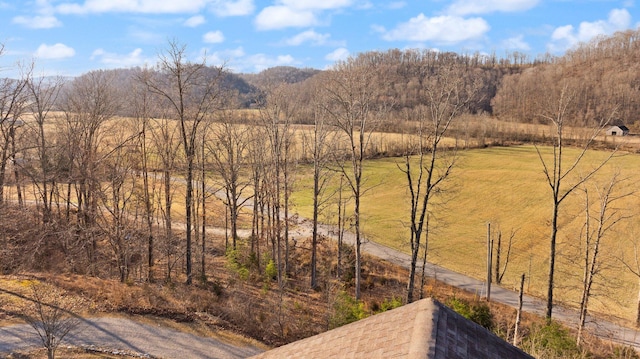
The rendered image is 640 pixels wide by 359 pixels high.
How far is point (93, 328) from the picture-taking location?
1678 centimetres

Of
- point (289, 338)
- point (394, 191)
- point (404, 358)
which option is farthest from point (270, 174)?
point (394, 191)

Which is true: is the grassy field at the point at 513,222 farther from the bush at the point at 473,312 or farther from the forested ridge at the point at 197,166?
the bush at the point at 473,312

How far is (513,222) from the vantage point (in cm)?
4447

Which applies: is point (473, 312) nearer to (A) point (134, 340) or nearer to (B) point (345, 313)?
(B) point (345, 313)

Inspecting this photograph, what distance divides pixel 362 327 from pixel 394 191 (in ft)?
166

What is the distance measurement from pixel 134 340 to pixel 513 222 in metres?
39.0

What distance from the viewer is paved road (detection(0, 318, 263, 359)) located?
1548 centimetres

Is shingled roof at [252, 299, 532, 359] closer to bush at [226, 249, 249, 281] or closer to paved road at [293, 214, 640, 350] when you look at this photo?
bush at [226, 249, 249, 281]

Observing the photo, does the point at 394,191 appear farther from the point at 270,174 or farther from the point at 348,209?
the point at 270,174

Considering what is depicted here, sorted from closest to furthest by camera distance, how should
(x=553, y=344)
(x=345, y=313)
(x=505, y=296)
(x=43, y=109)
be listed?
(x=553, y=344) → (x=345, y=313) → (x=43, y=109) → (x=505, y=296)

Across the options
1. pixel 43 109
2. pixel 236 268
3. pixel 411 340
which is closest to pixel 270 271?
pixel 236 268

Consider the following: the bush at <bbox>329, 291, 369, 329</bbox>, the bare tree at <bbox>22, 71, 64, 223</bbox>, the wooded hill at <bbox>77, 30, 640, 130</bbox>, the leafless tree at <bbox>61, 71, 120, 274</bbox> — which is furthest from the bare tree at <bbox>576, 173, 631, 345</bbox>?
the wooded hill at <bbox>77, 30, 640, 130</bbox>

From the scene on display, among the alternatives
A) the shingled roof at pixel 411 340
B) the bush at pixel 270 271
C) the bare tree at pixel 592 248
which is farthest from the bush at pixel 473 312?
the bush at pixel 270 271

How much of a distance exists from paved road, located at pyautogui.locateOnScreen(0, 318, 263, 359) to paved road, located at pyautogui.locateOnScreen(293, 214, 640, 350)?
1397 centimetres
